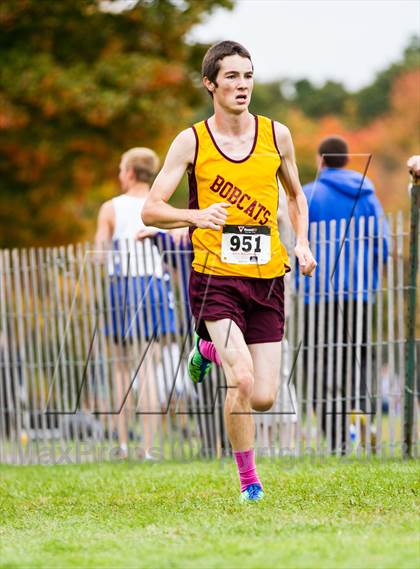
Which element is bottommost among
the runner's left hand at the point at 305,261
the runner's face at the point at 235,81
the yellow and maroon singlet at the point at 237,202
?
the runner's left hand at the point at 305,261

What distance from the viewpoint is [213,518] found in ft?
19.8

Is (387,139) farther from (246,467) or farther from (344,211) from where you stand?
(246,467)

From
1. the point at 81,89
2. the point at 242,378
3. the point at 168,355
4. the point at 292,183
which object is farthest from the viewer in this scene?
the point at 81,89

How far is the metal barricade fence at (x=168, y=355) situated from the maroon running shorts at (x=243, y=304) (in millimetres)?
1726

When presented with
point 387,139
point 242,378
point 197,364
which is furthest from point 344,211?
point 387,139

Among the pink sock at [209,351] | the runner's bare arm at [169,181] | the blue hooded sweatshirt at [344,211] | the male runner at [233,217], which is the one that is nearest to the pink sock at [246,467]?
the male runner at [233,217]

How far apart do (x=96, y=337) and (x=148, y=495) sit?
325 centimetres

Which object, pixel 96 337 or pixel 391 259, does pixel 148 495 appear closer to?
pixel 391 259

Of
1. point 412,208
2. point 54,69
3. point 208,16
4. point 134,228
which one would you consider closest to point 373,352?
point 412,208

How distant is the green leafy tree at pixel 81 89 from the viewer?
2064 cm

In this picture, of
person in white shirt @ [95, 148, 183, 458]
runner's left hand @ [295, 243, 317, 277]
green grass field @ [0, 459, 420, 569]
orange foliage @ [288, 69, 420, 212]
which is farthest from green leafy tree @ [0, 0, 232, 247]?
orange foliage @ [288, 69, 420, 212]

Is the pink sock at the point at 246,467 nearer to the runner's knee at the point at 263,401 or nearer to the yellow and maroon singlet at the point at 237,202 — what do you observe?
the runner's knee at the point at 263,401

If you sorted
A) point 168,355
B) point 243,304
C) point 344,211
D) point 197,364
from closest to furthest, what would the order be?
point 243,304, point 197,364, point 344,211, point 168,355

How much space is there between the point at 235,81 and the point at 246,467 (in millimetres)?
1897
